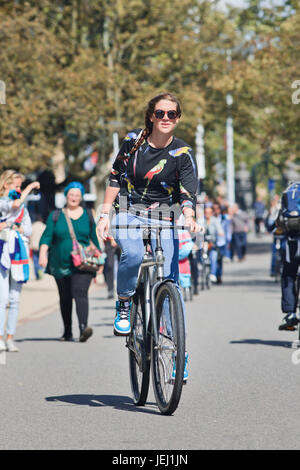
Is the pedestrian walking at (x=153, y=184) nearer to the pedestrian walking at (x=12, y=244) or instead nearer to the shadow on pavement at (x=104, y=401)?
the shadow on pavement at (x=104, y=401)

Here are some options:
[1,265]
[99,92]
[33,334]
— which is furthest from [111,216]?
[99,92]

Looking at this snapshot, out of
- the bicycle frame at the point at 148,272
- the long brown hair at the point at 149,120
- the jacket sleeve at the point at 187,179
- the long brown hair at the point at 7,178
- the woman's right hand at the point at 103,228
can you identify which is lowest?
the bicycle frame at the point at 148,272

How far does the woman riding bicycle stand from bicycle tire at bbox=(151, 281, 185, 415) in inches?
10.9

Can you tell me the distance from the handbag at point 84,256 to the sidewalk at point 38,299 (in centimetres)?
307

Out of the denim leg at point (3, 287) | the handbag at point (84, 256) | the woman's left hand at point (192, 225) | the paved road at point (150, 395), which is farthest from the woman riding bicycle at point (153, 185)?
the handbag at point (84, 256)

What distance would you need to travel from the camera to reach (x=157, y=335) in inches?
269

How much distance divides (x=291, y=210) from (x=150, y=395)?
3397 mm

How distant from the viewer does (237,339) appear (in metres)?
11.9

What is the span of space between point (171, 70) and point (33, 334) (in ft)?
76.8

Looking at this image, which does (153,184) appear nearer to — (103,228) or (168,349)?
(103,228)

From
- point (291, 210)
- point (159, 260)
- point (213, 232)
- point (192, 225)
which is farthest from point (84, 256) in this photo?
point (213, 232)

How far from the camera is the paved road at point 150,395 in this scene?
6.15 meters

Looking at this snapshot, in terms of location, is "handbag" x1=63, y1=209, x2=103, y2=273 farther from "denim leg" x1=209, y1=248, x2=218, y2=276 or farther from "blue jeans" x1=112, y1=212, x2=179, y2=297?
"denim leg" x1=209, y1=248, x2=218, y2=276
